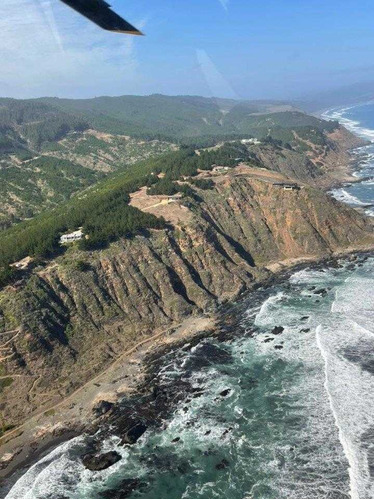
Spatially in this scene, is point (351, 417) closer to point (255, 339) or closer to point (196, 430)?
point (196, 430)

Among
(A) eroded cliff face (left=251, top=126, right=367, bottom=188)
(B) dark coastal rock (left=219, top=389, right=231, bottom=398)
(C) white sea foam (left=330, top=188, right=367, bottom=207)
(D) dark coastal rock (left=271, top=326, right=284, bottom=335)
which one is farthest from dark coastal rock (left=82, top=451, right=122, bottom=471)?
(A) eroded cliff face (left=251, top=126, right=367, bottom=188)

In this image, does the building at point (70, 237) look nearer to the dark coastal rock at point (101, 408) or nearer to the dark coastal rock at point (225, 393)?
the dark coastal rock at point (101, 408)

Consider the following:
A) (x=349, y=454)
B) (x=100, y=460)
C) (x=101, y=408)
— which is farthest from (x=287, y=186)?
(x=100, y=460)

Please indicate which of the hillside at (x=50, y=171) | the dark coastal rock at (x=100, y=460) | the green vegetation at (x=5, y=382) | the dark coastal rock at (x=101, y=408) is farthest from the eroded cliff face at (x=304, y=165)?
the dark coastal rock at (x=100, y=460)

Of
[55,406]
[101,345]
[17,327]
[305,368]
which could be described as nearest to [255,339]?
[305,368]

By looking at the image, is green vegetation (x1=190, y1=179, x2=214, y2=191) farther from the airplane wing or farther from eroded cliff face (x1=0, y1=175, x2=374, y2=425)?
the airplane wing

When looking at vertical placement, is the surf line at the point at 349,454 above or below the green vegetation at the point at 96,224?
below

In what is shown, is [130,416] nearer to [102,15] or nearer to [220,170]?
[102,15]
